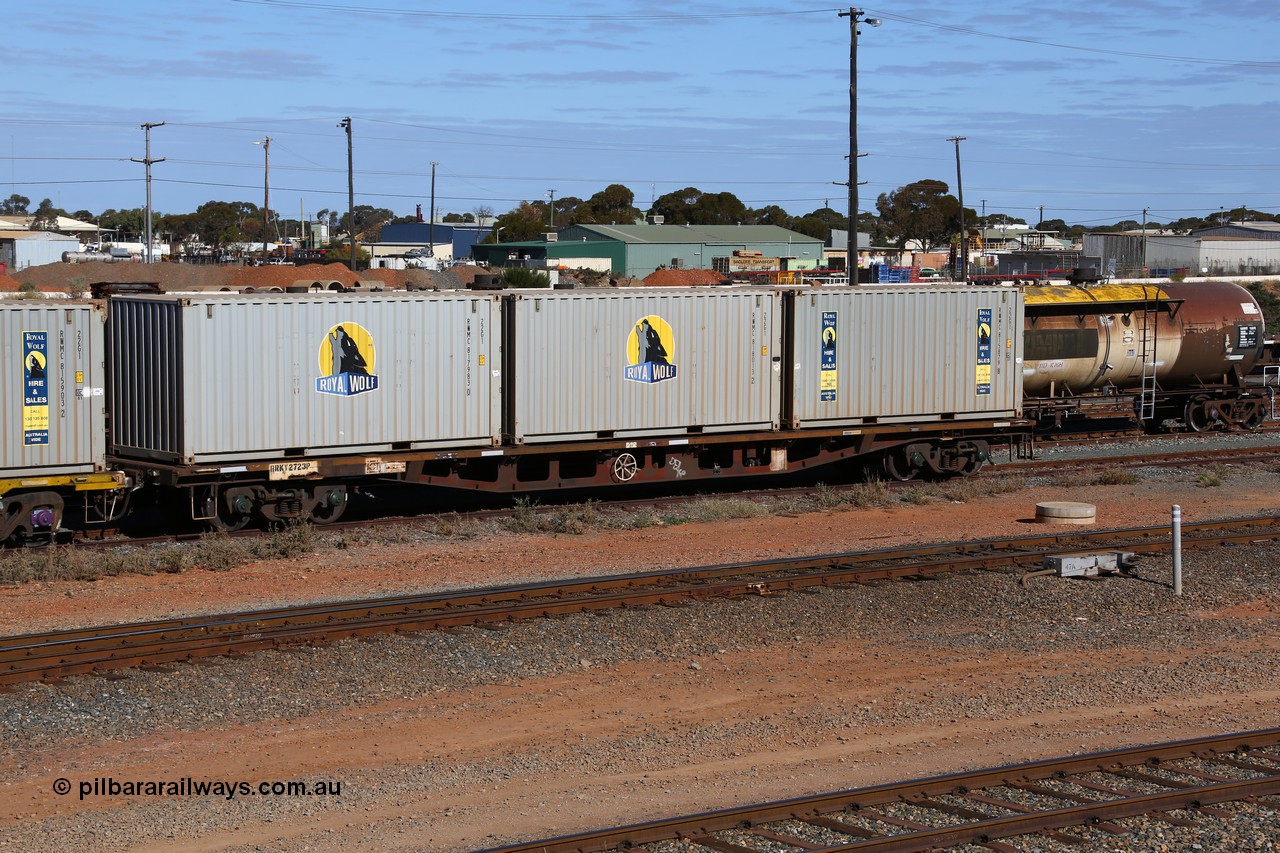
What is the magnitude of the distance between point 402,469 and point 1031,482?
10717mm

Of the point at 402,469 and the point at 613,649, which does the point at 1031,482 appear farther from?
the point at 613,649

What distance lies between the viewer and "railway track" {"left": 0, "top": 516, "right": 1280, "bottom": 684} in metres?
11.6

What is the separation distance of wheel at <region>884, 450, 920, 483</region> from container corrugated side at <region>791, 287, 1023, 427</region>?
2.69ft

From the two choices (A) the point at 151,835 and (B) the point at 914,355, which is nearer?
(A) the point at 151,835

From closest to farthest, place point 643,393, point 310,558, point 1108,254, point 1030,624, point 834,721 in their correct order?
1. point 834,721
2. point 1030,624
3. point 310,558
4. point 643,393
5. point 1108,254

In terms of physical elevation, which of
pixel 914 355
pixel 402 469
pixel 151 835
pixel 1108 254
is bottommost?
pixel 151 835

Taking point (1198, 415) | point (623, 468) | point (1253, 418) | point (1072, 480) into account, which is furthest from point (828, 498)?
point (1253, 418)

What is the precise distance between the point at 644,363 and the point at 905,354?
467cm

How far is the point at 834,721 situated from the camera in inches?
406

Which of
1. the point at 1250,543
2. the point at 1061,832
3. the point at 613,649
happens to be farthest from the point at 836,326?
the point at 1061,832

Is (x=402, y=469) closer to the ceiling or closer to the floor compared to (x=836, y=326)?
closer to the floor

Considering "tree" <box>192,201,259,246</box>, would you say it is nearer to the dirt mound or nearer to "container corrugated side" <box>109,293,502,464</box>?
the dirt mound

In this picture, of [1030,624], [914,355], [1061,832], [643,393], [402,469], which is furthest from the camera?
[914,355]

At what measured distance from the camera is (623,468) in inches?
802
